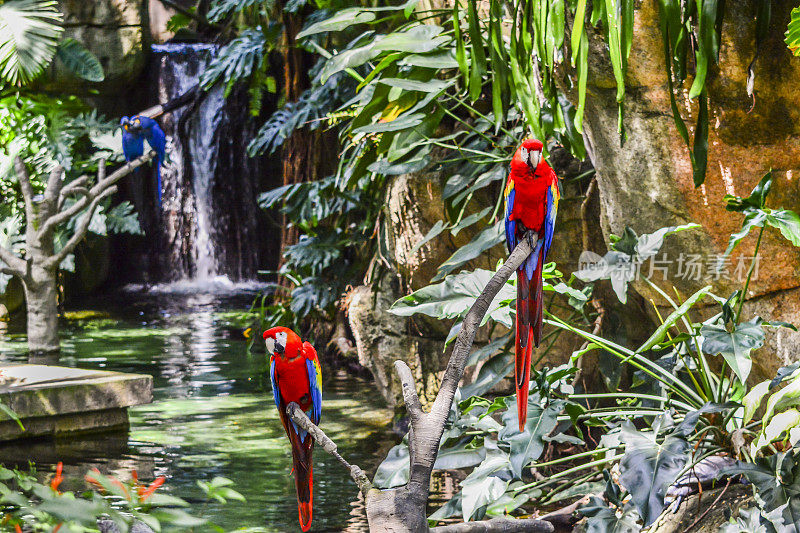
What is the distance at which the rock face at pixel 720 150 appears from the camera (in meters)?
2.24

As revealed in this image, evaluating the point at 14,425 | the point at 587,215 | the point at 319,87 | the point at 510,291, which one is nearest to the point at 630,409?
the point at 510,291

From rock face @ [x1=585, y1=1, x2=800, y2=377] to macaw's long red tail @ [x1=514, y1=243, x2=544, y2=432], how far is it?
1.14m

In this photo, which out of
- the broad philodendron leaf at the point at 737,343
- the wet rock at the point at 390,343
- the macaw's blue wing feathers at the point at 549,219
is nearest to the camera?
the macaw's blue wing feathers at the point at 549,219

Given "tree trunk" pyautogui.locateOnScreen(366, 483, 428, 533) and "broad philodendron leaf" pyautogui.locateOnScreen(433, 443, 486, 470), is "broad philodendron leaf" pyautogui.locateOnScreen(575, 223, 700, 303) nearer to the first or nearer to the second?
"broad philodendron leaf" pyautogui.locateOnScreen(433, 443, 486, 470)

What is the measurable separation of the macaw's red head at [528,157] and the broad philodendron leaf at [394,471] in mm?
880

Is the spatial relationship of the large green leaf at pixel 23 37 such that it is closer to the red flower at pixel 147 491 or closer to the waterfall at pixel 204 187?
the waterfall at pixel 204 187

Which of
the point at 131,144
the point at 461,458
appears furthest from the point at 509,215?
the point at 131,144

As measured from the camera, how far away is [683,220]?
2484 mm

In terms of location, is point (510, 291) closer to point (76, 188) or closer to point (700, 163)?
point (700, 163)

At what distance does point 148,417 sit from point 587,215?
111 inches

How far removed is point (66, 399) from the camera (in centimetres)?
418

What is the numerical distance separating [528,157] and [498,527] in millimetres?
779

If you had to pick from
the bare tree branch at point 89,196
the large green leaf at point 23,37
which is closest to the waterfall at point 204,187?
the large green leaf at point 23,37

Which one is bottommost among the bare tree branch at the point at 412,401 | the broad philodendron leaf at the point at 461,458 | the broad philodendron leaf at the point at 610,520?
the broad philodendron leaf at the point at 610,520
